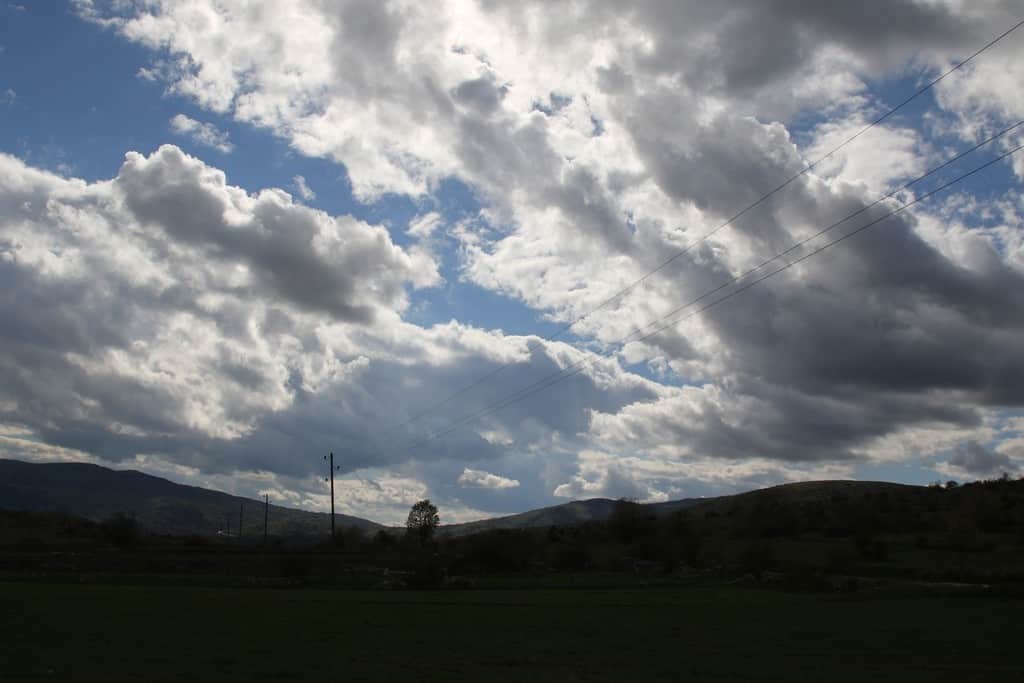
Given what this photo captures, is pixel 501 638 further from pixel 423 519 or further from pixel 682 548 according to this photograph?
pixel 423 519

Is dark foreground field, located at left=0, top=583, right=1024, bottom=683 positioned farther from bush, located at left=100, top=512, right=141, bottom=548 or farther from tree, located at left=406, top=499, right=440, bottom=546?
Result: tree, located at left=406, top=499, right=440, bottom=546

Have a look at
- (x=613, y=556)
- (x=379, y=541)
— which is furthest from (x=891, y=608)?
(x=379, y=541)

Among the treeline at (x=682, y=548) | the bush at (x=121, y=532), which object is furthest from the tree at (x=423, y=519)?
the bush at (x=121, y=532)

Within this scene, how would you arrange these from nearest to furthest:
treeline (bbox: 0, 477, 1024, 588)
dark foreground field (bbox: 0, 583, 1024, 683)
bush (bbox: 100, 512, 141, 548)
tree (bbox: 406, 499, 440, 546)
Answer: dark foreground field (bbox: 0, 583, 1024, 683)
treeline (bbox: 0, 477, 1024, 588)
bush (bbox: 100, 512, 141, 548)
tree (bbox: 406, 499, 440, 546)

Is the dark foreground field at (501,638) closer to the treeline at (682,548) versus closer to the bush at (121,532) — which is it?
the treeline at (682,548)

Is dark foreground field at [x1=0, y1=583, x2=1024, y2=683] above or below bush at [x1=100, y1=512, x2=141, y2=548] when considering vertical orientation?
below

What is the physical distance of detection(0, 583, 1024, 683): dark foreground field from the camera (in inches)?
931

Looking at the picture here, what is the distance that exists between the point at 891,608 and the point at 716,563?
3739 cm

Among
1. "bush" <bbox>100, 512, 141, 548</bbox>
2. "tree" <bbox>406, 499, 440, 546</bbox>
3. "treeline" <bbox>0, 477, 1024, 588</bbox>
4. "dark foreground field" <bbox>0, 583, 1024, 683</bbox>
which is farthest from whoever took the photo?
"tree" <bbox>406, 499, 440, 546</bbox>

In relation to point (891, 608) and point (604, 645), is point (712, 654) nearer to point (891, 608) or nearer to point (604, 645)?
point (604, 645)

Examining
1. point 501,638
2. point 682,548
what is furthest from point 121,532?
point 501,638

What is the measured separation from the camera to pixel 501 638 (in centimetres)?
3228

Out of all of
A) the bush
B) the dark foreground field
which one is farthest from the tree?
the dark foreground field

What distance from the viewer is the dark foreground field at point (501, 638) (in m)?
23.7
